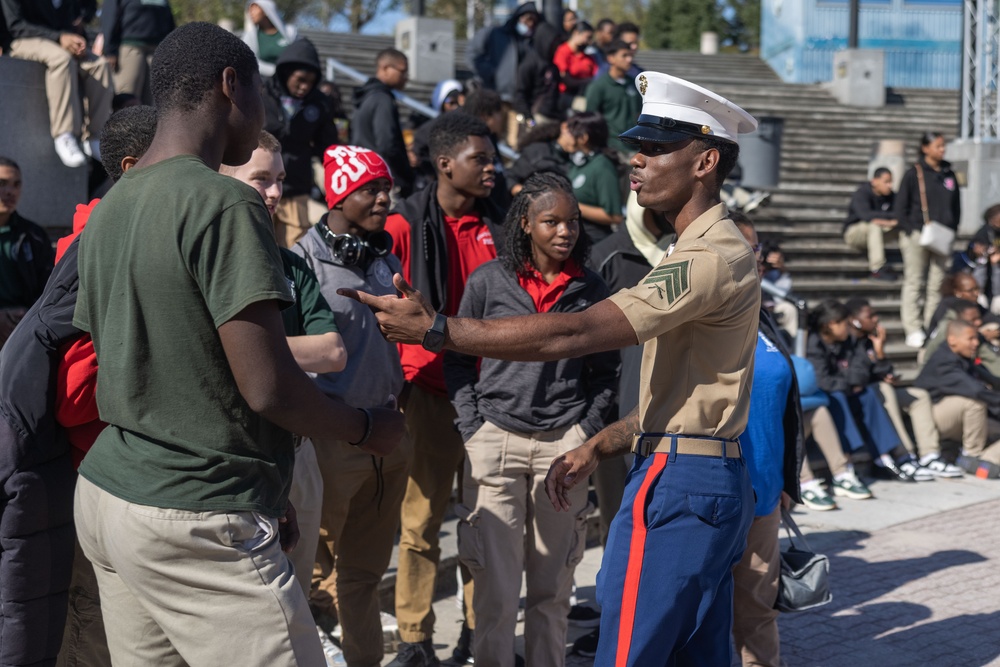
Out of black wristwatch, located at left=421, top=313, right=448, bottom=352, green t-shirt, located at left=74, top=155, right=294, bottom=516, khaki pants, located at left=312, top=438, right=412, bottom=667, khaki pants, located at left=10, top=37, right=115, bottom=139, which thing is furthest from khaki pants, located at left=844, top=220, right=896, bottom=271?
green t-shirt, located at left=74, top=155, right=294, bottom=516

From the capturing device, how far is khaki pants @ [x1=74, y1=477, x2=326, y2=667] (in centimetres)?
251

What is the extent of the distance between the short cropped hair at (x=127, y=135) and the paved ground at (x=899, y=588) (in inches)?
104

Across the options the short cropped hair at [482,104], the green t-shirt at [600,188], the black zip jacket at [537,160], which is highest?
the short cropped hair at [482,104]

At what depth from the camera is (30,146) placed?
7.20 meters

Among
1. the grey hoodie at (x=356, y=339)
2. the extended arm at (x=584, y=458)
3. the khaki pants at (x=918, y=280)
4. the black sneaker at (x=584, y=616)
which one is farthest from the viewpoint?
the khaki pants at (x=918, y=280)

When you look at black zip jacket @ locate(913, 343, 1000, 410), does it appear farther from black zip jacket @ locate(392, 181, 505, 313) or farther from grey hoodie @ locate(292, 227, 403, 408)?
grey hoodie @ locate(292, 227, 403, 408)

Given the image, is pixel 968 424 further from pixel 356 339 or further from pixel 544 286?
pixel 356 339

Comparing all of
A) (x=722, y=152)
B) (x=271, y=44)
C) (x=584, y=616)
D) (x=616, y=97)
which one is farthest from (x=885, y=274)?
(x=722, y=152)

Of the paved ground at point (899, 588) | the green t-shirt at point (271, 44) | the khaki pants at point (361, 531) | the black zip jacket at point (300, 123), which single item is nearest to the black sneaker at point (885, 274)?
the paved ground at point (899, 588)

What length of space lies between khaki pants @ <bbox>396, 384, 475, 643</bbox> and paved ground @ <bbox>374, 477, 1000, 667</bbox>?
0.52 meters

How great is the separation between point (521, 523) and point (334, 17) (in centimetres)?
3165

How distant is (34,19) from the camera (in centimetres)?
761

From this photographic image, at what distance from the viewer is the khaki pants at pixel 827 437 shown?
337 inches

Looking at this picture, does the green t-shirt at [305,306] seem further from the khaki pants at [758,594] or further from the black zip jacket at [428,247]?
the khaki pants at [758,594]
